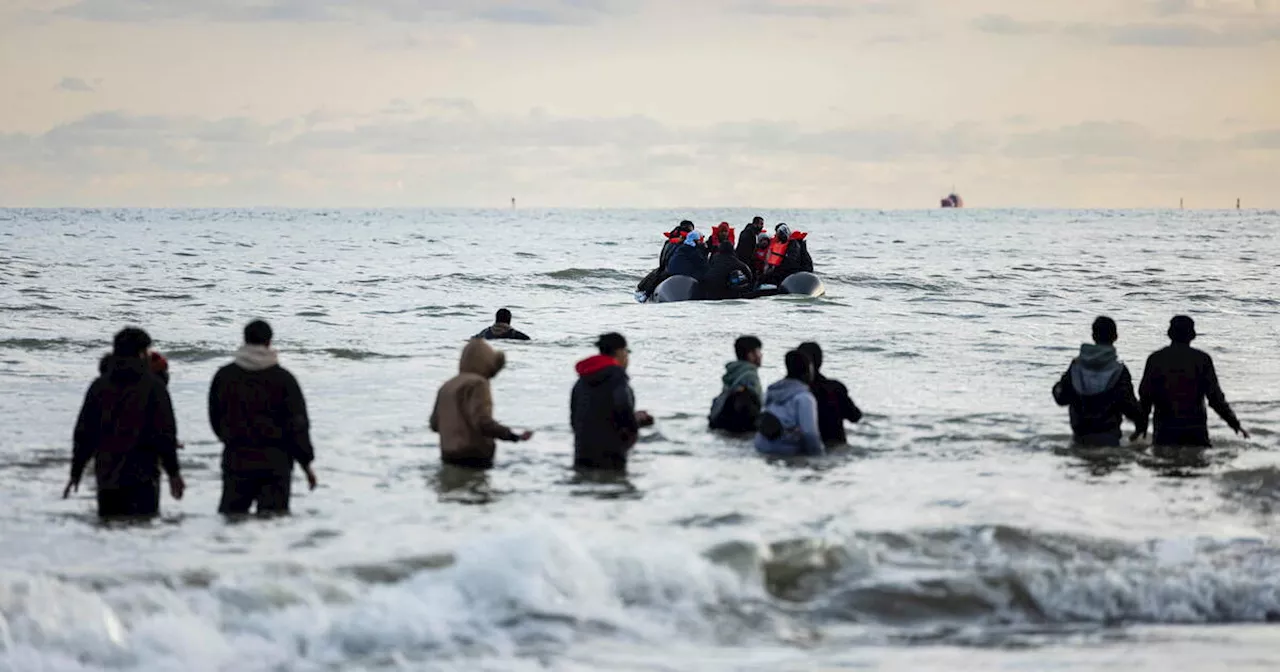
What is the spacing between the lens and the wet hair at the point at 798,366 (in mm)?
12570

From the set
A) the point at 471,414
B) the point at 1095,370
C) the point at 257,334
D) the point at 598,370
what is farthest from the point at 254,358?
the point at 1095,370

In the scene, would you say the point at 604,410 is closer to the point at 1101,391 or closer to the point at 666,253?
the point at 1101,391

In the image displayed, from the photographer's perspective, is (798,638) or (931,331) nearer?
(798,638)

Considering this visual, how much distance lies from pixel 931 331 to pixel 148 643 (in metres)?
21.7

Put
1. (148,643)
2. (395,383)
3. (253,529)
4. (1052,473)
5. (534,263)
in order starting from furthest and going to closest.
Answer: (534,263), (395,383), (1052,473), (253,529), (148,643)

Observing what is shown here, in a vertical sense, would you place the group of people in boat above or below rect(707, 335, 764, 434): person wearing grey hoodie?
above

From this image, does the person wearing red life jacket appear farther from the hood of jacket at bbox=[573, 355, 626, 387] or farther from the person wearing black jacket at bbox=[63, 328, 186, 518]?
the person wearing black jacket at bbox=[63, 328, 186, 518]

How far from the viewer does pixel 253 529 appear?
34.4ft

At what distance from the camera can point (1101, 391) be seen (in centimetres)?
1355

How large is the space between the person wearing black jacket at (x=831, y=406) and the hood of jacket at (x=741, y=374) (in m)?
0.51

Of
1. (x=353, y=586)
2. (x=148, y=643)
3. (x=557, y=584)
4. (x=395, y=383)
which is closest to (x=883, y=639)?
(x=557, y=584)

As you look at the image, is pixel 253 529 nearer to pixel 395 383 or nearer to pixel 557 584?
pixel 557 584

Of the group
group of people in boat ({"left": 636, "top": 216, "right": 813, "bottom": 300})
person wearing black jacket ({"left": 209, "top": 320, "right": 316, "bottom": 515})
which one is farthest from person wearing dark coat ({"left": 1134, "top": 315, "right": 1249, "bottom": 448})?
group of people in boat ({"left": 636, "top": 216, "right": 813, "bottom": 300})

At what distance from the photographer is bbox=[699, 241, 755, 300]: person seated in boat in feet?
92.6
